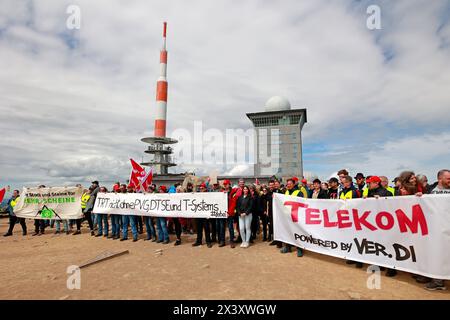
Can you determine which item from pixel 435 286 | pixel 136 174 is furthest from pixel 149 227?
pixel 435 286

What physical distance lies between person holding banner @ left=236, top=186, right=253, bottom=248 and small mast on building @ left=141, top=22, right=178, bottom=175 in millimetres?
43762

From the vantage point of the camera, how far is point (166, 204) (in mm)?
7566

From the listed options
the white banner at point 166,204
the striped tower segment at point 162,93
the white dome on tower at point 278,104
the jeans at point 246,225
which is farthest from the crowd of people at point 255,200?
the white dome on tower at point 278,104

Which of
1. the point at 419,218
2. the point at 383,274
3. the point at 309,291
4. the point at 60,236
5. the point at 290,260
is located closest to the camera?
the point at 309,291

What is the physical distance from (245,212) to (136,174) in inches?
202

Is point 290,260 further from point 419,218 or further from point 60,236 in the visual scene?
point 60,236

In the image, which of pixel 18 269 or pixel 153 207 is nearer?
Answer: pixel 18 269

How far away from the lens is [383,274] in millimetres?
4562

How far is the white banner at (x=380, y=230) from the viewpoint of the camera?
153 inches

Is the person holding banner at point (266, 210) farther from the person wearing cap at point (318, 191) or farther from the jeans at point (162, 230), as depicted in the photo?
the jeans at point (162, 230)

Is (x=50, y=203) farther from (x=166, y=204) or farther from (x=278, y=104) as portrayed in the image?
(x=278, y=104)

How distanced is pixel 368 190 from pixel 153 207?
6240 millimetres

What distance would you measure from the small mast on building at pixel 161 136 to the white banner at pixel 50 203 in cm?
3906
